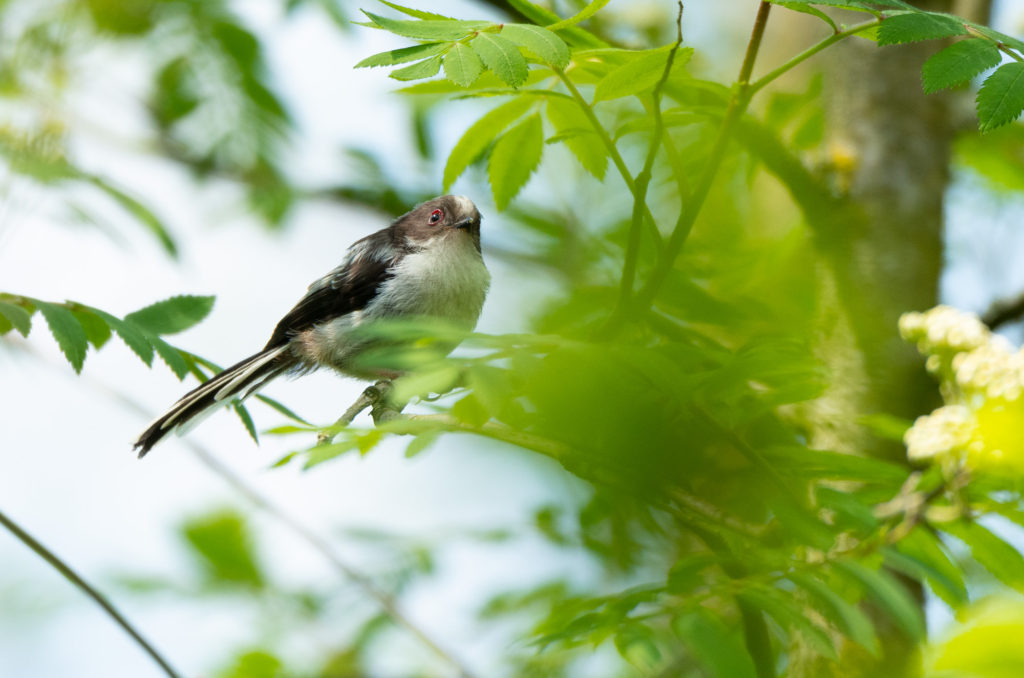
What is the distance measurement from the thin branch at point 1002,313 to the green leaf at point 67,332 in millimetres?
3548

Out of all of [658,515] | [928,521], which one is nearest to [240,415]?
[658,515]

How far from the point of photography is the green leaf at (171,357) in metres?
2.35

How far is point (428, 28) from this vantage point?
6.23ft

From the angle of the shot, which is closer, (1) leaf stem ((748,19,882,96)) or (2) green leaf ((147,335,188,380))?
(1) leaf stem ((748,19,882,96))

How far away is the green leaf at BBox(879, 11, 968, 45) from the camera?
1.77 metres

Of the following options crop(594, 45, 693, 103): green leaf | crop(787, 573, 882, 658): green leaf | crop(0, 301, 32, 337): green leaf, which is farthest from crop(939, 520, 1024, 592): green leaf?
crop(0, 301, 32, 337): green leaf

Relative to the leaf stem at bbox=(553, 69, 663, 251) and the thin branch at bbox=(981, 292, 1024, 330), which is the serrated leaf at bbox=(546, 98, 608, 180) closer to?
the leaf stem at bbox=(553, 69, 663, 251)

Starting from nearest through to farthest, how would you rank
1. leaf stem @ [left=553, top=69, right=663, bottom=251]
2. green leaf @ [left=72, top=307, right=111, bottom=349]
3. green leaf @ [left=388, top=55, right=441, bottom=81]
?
1. leaf stem @ [left=553, top=69, right=663, bottom=251]
2. green leaf @ [left=388, top=55, right=441, bottom=81]
3. green leaf @ [left=72, top=307, right=111, bottom=349]

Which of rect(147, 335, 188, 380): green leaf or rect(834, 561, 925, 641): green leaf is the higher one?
rect(147, 335, 188, 380): green leaf

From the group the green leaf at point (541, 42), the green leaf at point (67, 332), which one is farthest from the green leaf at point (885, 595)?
the green leaf at point (67, 332)

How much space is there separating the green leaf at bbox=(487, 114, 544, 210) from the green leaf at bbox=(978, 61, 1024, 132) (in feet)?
3.41

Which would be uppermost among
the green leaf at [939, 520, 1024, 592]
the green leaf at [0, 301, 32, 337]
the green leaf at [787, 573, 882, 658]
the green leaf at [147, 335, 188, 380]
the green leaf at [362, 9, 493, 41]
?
the green leaf at [362, 9, 493, 41]

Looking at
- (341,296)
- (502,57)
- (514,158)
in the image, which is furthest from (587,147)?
(341,296)

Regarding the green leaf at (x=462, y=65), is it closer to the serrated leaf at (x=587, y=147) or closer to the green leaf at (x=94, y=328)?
the serrated leaf at (x=587, y=147)
